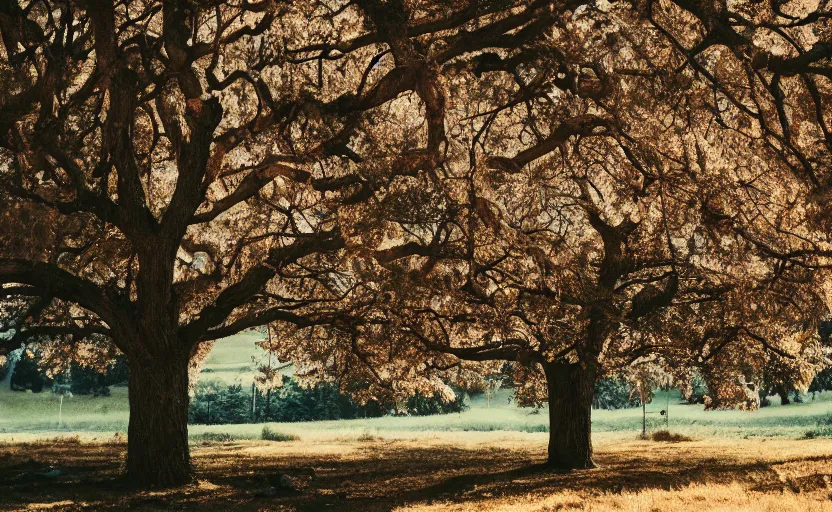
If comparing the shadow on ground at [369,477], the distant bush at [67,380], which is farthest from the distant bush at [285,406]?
the shadow on ground at [369,477]

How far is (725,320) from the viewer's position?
18391 millimetres

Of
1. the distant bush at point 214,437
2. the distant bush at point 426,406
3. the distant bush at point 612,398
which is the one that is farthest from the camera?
Answer: the distant bush at point 612,398

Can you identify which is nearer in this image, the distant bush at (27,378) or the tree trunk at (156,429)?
the tree trunk at (156,429)

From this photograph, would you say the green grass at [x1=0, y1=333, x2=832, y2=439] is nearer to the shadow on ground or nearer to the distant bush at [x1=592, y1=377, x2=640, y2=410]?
the distant bush at [x1=592, y1=377, x2=640, y2=410]

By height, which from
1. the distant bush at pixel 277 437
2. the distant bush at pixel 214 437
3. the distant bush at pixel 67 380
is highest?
the distant bush at pixel 67 380

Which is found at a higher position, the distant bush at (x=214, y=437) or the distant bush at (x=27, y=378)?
Answer: the distant bush at (x=27, y=378)

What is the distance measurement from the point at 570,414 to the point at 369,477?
5.43 meters

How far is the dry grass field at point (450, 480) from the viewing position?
12828 mm

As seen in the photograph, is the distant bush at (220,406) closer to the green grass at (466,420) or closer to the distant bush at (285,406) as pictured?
the distant bush at (285,406)

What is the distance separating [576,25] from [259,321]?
30.7 ft

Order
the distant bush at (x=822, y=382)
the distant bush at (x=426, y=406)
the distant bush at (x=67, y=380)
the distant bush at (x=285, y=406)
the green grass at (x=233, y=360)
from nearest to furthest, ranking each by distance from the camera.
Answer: the distant bush at (x=822, y=382)
the distant bush at (x=285, y=406)
the distant bush at (x=426, y=406)
the distant bush at (x=67, y=380)
the green grass at (x=233, y=360)

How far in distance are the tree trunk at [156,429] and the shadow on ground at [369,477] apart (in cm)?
52

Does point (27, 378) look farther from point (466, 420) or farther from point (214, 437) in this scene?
point (214, 437)

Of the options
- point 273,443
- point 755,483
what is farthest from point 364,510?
point 273,443
